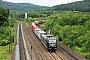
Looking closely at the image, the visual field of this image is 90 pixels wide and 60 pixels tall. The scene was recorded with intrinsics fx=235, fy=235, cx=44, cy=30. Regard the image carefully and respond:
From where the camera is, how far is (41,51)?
55.6 meters

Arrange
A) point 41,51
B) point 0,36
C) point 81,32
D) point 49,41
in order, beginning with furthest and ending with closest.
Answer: point 0,36 → point 81,32 → point 41,51 → point 49,41

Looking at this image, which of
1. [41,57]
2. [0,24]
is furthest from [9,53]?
[0,24]

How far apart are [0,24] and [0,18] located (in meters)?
2.96

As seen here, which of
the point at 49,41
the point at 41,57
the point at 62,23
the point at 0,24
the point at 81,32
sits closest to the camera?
the point at 41,57

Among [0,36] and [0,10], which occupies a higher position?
[0,10]

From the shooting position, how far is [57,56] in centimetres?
4931

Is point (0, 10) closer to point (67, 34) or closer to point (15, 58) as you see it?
point (67, 34)

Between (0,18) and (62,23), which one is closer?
(62,23)

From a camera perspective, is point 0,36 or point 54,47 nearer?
point 54,47

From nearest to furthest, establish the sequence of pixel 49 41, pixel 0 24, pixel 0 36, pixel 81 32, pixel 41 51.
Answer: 1. pixel 49 41
2. pixel 41 51
3. pixel 81 32
4. pixel 0 36
5. pixel 0 24

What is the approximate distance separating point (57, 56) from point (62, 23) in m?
41.9

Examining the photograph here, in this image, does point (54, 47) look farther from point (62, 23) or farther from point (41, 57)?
point (62, 23)

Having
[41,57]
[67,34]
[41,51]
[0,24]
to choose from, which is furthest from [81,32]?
[0,24]

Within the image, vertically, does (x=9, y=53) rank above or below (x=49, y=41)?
below
